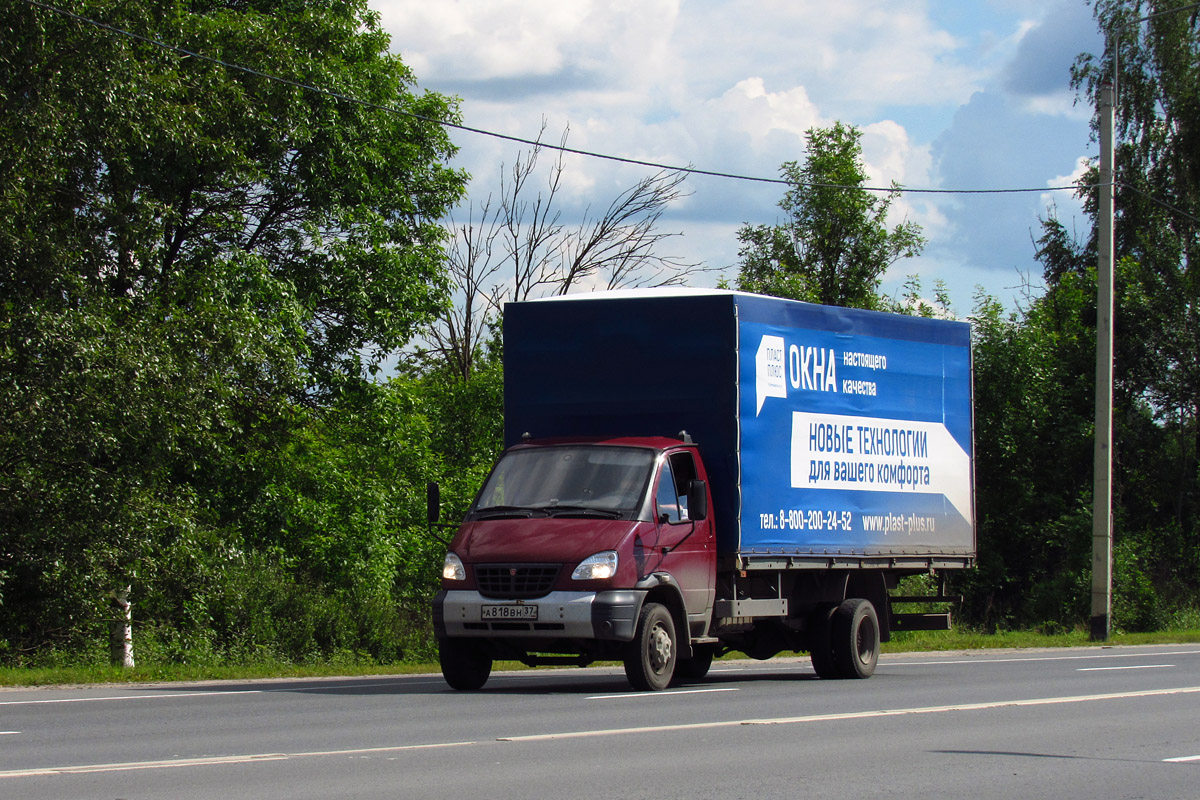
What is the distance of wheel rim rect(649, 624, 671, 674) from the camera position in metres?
13.7

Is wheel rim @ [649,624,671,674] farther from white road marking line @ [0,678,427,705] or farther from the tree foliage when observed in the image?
the tree foliage

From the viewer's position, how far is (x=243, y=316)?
883 inches

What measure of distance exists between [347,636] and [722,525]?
38.1ft

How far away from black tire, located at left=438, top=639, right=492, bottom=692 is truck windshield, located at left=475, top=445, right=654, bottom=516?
1272mm

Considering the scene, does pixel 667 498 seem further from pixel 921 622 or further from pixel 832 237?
pixel 832 237

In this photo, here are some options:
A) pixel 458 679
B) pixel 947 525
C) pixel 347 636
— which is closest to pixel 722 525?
pixel 458 679

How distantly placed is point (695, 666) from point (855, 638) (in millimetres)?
1798

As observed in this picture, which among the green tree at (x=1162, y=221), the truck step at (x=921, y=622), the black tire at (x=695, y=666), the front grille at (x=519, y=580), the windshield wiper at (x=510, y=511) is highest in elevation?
the green tree at (x=1162, y=221)

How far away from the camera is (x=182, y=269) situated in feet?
87.8

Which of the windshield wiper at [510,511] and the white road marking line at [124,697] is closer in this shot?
the white road marking line at [124,697]

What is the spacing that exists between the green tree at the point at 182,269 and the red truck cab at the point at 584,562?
7702 mm

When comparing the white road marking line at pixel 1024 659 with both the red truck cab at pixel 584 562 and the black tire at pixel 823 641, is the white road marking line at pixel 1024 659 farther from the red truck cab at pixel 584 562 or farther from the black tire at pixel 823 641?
the red truck cab at pixel 584 562

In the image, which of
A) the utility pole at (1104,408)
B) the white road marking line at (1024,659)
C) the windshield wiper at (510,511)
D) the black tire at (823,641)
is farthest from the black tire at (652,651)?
the utility pole at (1104,408)

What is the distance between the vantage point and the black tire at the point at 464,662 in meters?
13.9
